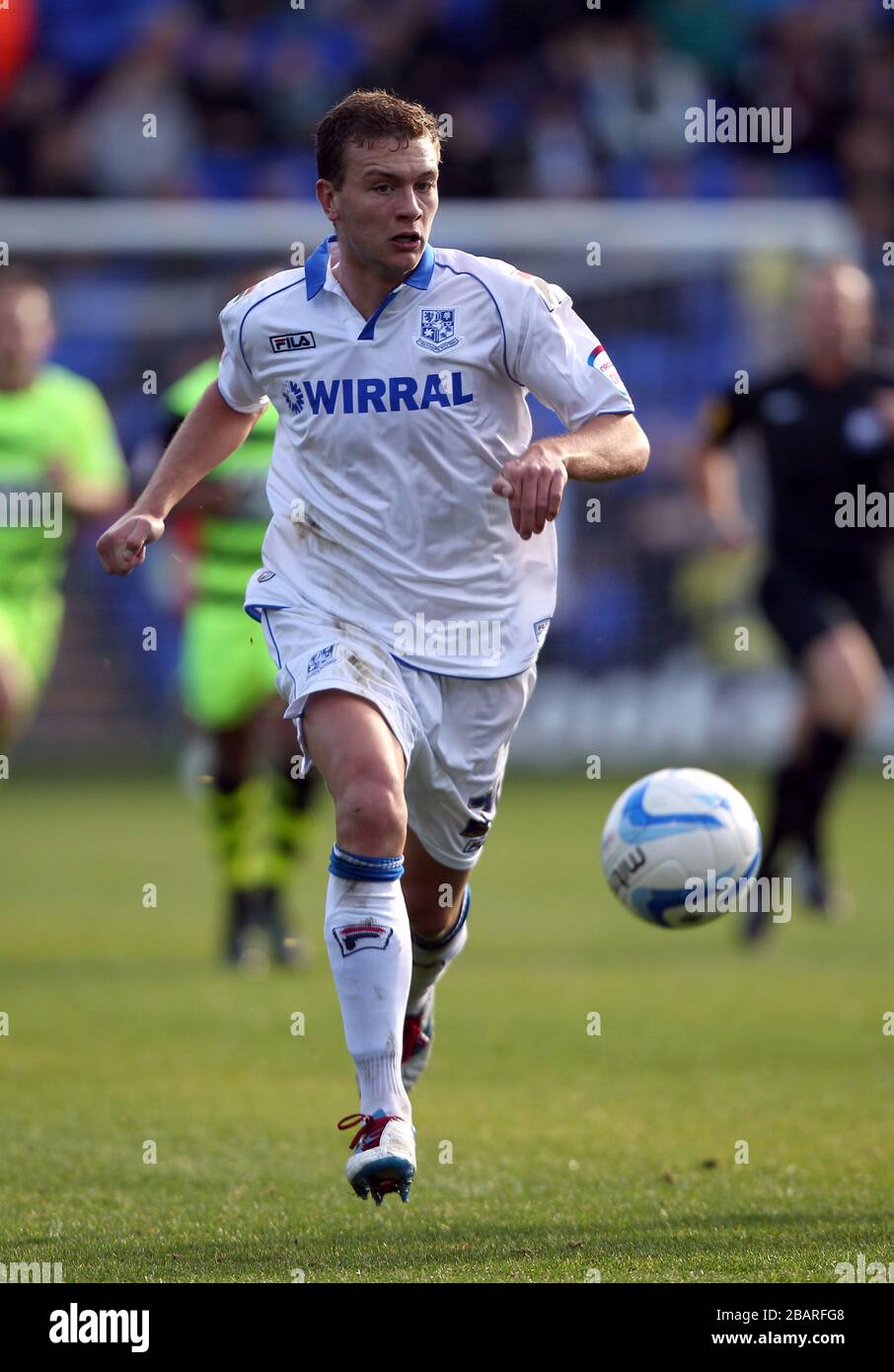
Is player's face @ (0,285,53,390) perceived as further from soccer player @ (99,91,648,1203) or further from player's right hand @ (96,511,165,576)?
player's right hand @ (96,511,165,576)

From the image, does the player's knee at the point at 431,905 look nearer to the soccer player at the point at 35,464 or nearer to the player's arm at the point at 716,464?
the soccer player at the point at 35,464

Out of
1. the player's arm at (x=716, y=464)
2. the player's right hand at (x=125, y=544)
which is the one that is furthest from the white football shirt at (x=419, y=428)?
the player's arm at (x=716, y=464)

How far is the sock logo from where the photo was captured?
4.47m

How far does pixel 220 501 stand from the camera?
923cm

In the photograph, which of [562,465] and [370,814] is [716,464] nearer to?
[562,465]

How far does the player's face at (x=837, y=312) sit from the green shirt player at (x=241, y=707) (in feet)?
9.12

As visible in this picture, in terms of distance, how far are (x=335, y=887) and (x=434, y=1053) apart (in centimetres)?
259

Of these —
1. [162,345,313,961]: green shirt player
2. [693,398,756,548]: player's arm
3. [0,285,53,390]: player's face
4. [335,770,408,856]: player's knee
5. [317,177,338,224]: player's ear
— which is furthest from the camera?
[693,398,756,548]: player's arm

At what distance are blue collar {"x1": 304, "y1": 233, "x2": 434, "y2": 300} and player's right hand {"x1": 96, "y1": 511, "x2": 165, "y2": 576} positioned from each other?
0.67m

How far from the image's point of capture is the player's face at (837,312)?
9.84 meters

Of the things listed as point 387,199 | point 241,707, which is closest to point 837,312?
point 241,707

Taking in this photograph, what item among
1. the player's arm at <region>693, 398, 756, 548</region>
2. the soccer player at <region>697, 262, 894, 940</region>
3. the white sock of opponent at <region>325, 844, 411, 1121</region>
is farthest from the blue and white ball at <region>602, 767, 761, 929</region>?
the player's arm at <region>693, 398, 756, 548</region>

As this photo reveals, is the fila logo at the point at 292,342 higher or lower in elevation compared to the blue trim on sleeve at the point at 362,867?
higher

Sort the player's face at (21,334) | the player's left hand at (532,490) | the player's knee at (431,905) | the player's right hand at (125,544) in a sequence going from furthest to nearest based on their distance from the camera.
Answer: the player's face at (21,334) < the player's knee at (431,905) < the player's right hand at (125,544) < the player's left hand at (532,490)
